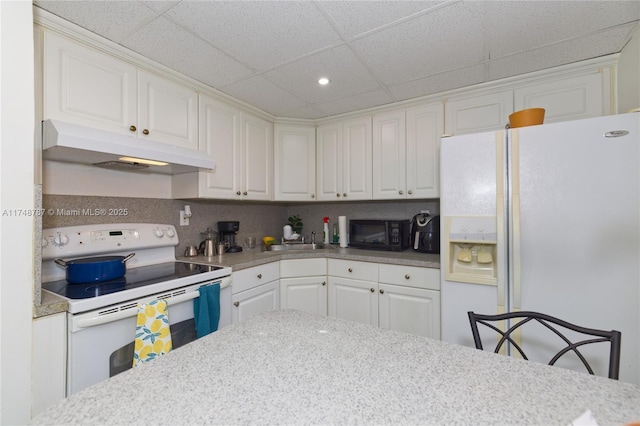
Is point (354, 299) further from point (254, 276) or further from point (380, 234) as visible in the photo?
point (254, 276)

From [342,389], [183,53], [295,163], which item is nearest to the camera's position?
[342,389]

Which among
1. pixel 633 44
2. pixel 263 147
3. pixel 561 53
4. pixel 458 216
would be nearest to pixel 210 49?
pixel 263 147

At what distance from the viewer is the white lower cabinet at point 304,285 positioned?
2.35 metres

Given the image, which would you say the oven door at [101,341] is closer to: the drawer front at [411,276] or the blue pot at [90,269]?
the blue pot at [90,269]

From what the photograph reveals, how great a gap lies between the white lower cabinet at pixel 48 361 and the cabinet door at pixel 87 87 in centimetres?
95

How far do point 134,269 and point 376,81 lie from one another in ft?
6.72

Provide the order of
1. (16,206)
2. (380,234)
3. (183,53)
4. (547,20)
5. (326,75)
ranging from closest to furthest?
(16,206)
(547,20)
(183,53)
(326,75)
(380,234)

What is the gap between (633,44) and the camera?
152 centimetres

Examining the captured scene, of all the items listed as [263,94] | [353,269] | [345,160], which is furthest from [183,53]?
[353,269]

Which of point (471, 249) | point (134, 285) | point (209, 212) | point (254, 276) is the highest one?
point (209, 212)

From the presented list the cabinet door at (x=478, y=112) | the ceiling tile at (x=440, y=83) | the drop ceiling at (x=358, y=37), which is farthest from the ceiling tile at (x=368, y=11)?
the cabinet door at (x=478, y=112)

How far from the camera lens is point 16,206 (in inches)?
40.8

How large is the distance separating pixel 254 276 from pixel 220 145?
3.37 feet

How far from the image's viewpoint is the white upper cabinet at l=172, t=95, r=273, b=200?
2090mm
